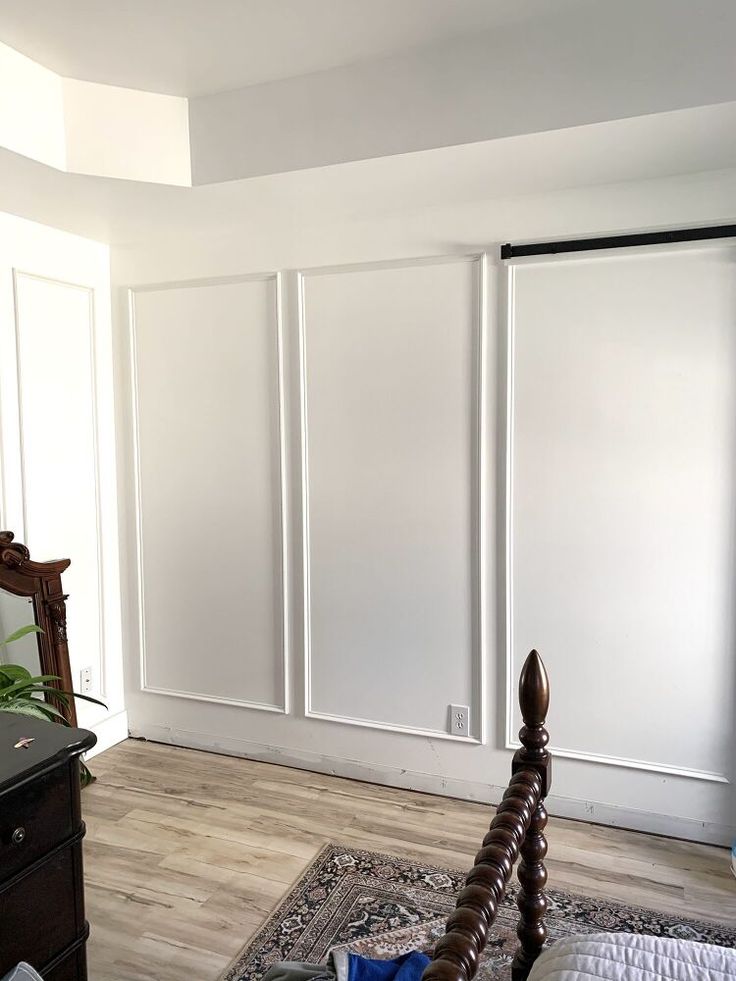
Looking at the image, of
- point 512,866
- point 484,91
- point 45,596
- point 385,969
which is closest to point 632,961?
point 512,866

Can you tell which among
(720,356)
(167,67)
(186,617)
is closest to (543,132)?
(720,356)

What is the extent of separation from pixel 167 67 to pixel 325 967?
2.69m

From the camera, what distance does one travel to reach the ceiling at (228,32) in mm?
2115

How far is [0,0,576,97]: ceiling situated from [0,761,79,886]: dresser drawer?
2019 mm

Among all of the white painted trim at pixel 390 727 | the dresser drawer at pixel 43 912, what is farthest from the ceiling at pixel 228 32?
the white painted trim at pixel 390 727

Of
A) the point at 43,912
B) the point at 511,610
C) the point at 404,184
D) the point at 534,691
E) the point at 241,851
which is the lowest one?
the point at 241,851

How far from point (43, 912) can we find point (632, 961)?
3.64 ft

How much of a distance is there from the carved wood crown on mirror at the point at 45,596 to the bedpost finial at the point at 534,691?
6.95 ft

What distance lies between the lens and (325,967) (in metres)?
1.88

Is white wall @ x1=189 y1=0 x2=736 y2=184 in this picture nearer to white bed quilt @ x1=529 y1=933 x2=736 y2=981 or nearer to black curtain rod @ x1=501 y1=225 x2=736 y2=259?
black curtain rod @ x1=501 y1=225 x2=736 y2=259

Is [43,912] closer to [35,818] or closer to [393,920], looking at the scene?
[35,818]

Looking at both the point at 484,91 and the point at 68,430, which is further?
the point at 68,430

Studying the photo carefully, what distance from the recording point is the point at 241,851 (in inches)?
109

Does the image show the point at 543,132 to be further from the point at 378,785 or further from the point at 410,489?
the point at 378,785
